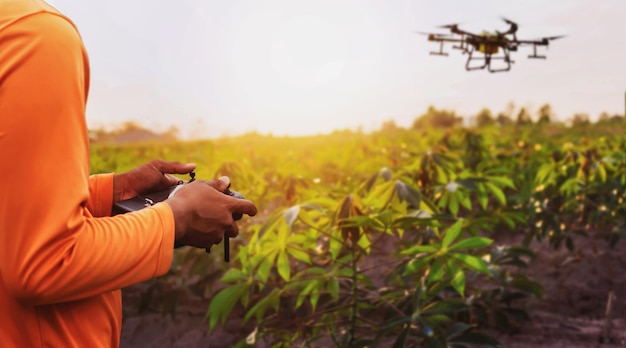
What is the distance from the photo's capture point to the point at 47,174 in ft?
2.37

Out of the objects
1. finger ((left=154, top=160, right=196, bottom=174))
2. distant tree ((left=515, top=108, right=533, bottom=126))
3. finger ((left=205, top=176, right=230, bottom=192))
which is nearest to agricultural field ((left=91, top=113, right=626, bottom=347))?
finger ((left=154, top=160, right=196, bottom=174))

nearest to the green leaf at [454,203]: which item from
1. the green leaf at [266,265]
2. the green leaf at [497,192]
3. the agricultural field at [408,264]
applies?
the agricultural field at [408,264]

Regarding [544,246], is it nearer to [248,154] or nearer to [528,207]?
[528,207]

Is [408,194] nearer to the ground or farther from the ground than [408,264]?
farther from the ground

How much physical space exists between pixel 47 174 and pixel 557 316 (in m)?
2.64

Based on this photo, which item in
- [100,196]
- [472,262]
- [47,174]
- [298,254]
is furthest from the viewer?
[298,254]

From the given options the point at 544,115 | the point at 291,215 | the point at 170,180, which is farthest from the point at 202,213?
the point at 544,115

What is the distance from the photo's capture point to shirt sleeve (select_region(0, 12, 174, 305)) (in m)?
0.72

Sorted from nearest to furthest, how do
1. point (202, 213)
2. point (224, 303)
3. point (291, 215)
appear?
point (202, 213), point (291, 215), point (224, 303)

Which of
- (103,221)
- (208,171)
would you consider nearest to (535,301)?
(208,171)

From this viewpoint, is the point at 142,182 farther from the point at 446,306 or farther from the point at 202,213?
the point at 446,306

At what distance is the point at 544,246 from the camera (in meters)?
3.79

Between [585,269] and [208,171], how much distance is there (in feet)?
6.24

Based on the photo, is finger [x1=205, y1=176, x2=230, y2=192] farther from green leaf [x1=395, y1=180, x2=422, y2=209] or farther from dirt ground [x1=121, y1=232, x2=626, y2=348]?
dirt ground [x1=121, y1=232, x2=626, y2=348]
